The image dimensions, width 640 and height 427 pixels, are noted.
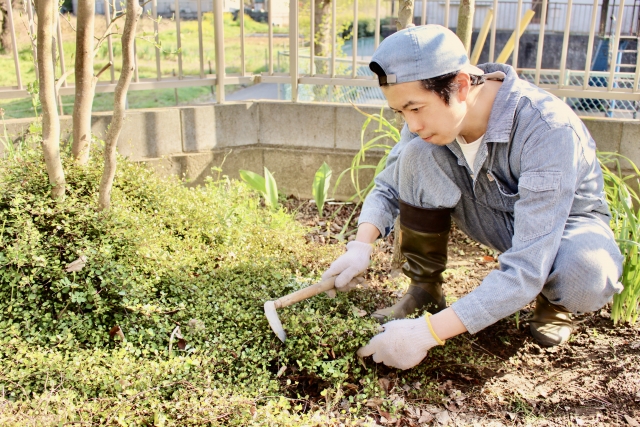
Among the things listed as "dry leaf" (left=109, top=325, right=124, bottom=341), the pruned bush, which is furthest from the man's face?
"dry leaf" (left=109, top=325, right=124, bottom=341)

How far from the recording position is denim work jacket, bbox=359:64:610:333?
1.98 m

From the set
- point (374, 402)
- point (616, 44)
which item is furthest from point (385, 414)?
point (616, 44)

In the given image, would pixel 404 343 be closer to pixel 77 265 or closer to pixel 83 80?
pixel 77 265

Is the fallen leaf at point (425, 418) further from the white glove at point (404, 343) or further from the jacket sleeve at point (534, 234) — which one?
the jacket sleeve at point (534, 234)

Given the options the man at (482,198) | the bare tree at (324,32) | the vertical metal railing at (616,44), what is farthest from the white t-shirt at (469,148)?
the bare tree at (324,32)

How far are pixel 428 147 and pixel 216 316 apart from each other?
3.72 feet

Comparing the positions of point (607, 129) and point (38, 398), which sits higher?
point (607, 129)

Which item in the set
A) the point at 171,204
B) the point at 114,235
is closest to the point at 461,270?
the point at 171,204

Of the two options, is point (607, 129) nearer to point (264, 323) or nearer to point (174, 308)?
point (264, 323)

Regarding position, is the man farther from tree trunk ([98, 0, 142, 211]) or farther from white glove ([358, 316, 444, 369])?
tree trunk ([98, 0, 142, 211])

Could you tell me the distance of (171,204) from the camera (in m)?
3.02

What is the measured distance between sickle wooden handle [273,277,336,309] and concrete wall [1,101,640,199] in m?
1.85

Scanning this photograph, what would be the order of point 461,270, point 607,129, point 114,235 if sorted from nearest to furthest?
point 114,235
point 461,270
point 607,129

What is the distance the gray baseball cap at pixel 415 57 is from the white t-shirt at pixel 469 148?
374 mm
